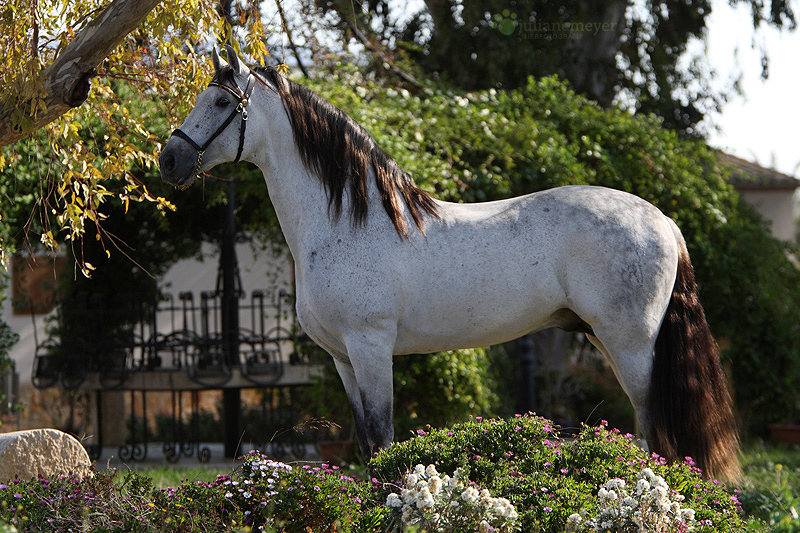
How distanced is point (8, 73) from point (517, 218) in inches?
96.9

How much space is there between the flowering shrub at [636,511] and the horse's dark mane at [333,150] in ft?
4.69

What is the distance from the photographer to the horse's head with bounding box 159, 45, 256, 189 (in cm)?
323

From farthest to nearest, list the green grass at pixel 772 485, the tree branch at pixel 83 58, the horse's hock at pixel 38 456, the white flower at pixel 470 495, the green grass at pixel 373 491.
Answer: the horse's hock at pixel 38 456 → the tree branch at pixel 83 58 → the green grass at pixel 373 491 → the white flower at pixel 470 495 → the green grass at pixel 772 485

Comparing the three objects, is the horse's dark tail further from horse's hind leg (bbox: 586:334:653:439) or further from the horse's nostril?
the horse's nostril

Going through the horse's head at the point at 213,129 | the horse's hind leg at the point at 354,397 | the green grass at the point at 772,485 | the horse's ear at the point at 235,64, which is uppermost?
the horse's ear at the point at 235,64

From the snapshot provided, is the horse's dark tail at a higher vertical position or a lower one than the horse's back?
lower

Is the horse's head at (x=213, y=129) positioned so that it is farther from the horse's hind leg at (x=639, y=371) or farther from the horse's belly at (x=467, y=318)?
the horse's hind leg at (x=639, y=371)

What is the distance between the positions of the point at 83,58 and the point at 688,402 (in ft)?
10.1

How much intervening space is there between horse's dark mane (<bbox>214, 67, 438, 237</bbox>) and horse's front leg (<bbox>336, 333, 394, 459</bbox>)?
52 centimetres

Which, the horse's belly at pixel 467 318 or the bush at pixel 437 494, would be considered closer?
the bush at pixel 437 494

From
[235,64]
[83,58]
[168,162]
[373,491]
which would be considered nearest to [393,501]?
[373,491]

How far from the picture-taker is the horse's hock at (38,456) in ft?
12.5

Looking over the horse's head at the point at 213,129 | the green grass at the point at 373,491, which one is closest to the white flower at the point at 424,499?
the green grass at the point at 373,491

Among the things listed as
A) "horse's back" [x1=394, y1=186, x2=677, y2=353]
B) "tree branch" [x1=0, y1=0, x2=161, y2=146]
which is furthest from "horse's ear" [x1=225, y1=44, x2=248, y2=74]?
"horse's back" [x1=394, y1=186, x2=677, y2=353]
